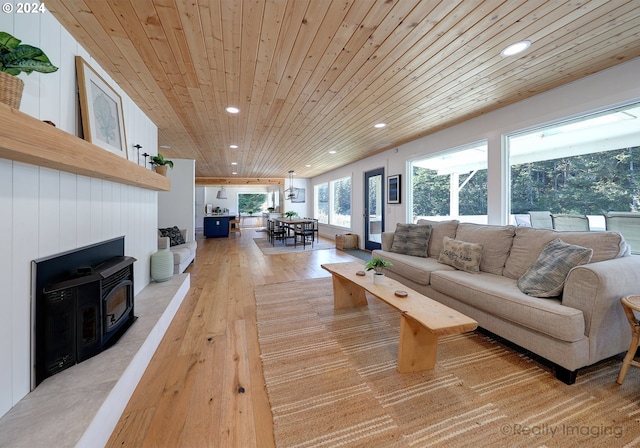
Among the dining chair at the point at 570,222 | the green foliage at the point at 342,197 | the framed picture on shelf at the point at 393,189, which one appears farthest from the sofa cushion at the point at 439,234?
the green foliage at the point at 342,197

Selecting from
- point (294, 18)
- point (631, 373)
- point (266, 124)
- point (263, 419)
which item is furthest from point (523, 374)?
point (266, 124)

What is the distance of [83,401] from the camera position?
1.23 meters

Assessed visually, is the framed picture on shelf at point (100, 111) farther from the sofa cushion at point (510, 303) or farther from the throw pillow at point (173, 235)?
the sofa cushion at point (510, 303)

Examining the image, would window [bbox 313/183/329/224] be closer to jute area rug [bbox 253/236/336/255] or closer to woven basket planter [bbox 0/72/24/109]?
jute area rug [bbox 253/236/336/255]

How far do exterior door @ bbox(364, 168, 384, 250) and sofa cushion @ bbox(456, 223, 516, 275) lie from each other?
10.1ft

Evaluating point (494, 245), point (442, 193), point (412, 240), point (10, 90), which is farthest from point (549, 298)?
point (10, 90)

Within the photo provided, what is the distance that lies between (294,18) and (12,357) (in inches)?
94.7

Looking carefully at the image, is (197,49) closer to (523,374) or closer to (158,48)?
(158,48)

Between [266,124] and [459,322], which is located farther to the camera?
[266,124]

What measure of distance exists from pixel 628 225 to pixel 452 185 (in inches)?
86.6

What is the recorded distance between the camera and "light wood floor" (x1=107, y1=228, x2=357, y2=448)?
1.29m

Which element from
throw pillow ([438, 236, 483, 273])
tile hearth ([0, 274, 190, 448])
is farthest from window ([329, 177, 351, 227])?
tile hearth ([0, 274, 190, 448])

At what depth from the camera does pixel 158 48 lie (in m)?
1.93

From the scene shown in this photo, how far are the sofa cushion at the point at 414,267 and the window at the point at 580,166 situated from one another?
4.36 ft
